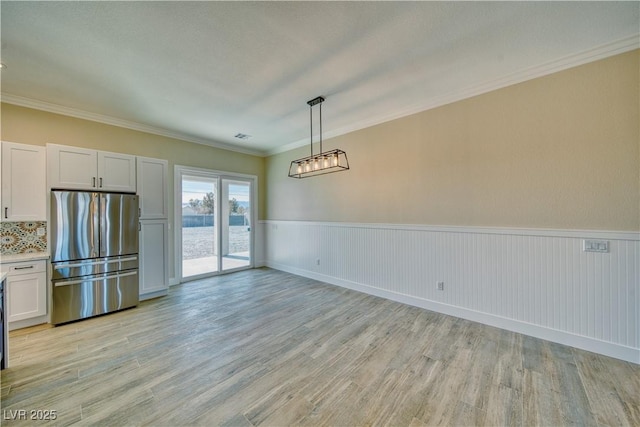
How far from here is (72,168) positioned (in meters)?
3.33

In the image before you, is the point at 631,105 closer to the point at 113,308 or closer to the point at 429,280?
the point at 429,280

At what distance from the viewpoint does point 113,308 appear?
3.53 m

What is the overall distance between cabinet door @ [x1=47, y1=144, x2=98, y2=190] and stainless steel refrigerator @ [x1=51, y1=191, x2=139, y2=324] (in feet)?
0.52

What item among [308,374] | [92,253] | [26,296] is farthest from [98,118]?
[308,374]

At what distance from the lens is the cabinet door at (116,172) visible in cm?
357

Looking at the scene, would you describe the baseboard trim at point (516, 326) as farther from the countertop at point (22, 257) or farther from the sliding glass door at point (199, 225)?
the countertop at point (22, 257)

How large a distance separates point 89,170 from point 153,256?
1548mm

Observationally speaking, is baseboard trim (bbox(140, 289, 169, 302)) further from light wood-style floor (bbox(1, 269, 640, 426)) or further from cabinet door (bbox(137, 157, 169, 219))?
cabinet door (bbox(137, 157, 169, 219))

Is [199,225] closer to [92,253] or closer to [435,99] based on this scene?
[92,253]

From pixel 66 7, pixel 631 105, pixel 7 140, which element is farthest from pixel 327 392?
pixel 7 140

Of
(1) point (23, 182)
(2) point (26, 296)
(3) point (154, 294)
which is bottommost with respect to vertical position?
(3) point (154, 294)

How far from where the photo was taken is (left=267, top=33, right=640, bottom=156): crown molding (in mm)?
2346

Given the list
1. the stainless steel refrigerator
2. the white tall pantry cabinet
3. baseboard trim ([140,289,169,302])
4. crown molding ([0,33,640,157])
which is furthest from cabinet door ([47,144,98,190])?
baseboard trim ([140,289,169,302])

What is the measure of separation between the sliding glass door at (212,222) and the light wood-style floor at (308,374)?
6.52 ft
